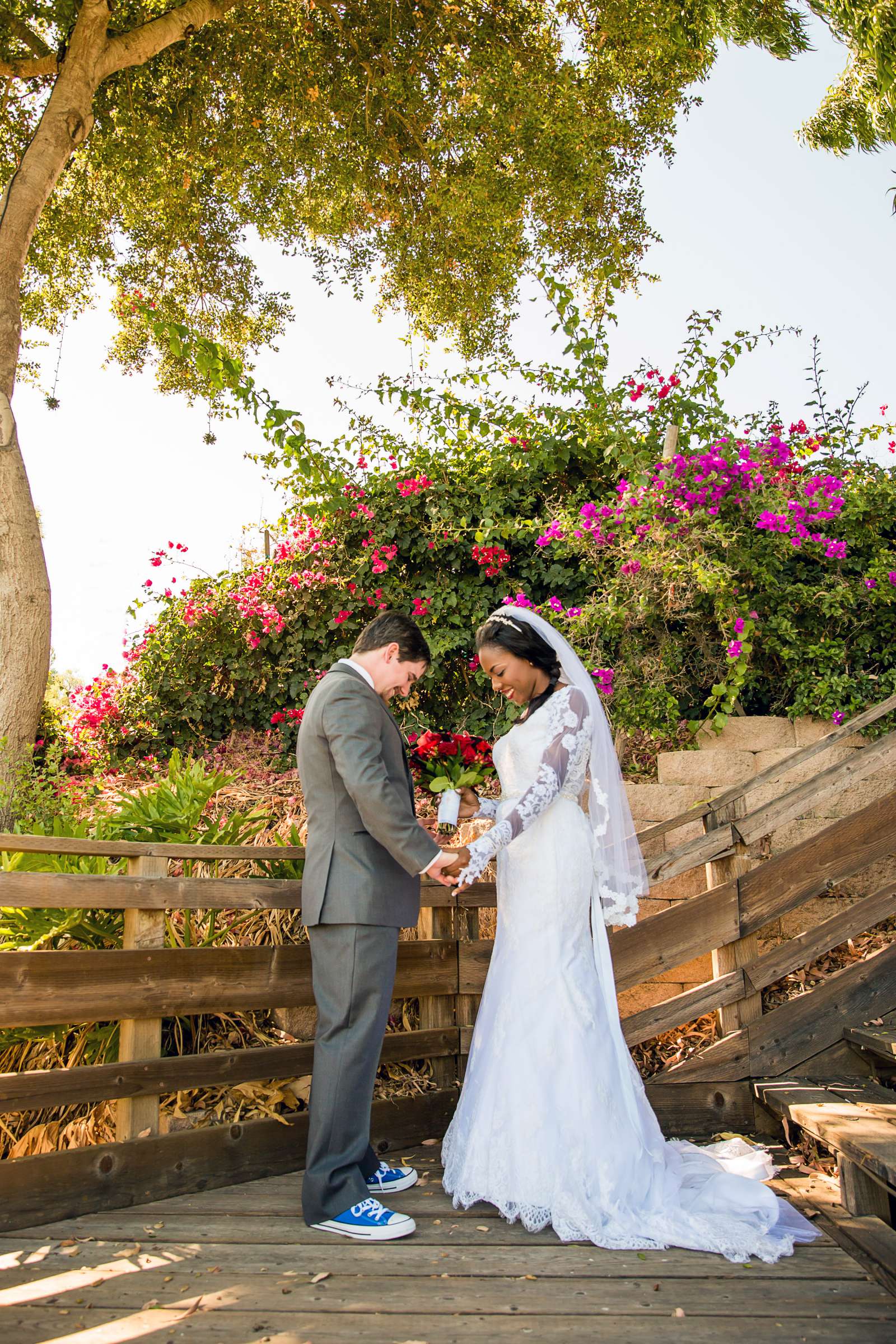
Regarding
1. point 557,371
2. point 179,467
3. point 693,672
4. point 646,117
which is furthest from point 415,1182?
point 179,467

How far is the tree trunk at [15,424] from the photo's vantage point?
5.44 metres

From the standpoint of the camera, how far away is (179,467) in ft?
32.6

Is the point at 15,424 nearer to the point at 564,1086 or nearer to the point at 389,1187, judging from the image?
the point at 389,1187

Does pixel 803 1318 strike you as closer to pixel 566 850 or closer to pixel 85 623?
pixel 566 850

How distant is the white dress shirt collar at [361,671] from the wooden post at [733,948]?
5.55ft

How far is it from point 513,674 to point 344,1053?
139 centimetres

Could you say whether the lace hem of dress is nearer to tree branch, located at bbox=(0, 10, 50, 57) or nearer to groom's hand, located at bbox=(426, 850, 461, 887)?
groom's hand, located at bbox=(426, 850, 461, 887)

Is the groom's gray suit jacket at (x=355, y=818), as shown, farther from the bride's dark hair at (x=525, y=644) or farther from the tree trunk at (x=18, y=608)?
the tree trunk at (x=18, y=608)

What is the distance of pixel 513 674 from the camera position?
3328mm

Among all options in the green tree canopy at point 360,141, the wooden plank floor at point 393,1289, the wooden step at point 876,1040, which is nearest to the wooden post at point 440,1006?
the wooden plank floor at point 393,1289

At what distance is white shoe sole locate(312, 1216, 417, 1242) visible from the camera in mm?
2631

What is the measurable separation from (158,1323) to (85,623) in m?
10.9

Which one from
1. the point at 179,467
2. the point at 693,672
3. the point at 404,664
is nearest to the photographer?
the point at 404,664

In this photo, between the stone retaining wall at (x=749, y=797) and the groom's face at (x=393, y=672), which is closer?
the groom's face at (x=393, y=672)
